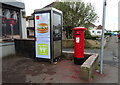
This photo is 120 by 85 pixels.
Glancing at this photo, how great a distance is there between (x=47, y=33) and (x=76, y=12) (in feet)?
31.6

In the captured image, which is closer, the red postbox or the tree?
the red postbox

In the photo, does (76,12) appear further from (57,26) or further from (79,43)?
(79,43)

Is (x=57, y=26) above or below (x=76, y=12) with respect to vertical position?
below

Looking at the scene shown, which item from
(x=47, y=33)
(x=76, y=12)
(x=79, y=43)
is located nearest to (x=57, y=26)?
(x=47, y=33)

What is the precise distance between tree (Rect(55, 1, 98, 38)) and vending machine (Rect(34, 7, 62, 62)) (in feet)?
27.7

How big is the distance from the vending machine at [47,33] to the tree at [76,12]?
843 centimetres

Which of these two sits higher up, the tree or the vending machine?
the tree

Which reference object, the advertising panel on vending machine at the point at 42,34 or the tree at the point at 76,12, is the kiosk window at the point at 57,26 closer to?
the advertising panel on vending machine at the point at 42,34

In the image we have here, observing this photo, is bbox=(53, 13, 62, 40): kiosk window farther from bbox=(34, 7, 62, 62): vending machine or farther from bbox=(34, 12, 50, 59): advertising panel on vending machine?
bbox=(34, 12, 50, 59): advertising panel on vending machine

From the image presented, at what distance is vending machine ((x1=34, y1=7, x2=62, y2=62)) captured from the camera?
13.9 ft

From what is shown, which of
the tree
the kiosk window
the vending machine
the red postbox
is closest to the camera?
the red postbox

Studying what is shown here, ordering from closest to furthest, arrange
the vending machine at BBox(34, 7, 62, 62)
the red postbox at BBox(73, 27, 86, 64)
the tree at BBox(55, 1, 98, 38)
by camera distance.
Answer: the red postbox at BBox(73, 27, 86, 64), the vending machine at BBox(34, 7, 62, 62), the tree at BBox(55, 1, 98, 38)

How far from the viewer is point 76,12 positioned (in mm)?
12820

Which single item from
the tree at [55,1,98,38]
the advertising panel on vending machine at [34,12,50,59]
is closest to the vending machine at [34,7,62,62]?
the advertising panel on vending machine at [34,12,50,59]
